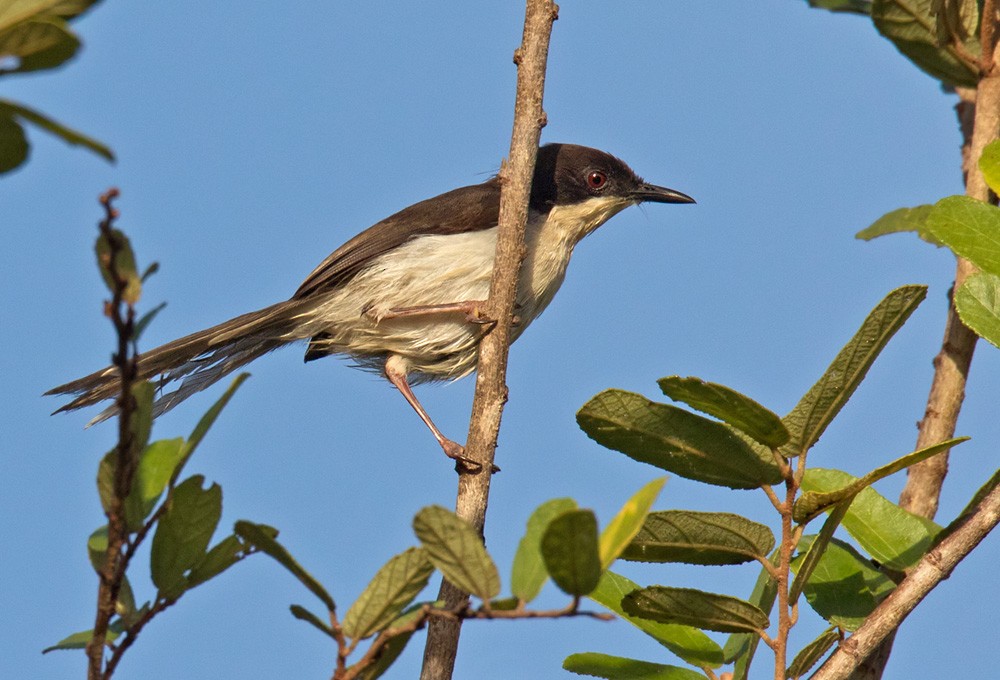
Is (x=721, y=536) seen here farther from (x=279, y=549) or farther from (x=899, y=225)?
(x=899, y=225)

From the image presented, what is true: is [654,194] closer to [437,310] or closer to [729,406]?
[437,310]

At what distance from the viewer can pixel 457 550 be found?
1727mm

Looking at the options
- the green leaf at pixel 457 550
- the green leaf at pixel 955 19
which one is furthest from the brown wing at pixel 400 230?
the green leaf at pixel 457 550

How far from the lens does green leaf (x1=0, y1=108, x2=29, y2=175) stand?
54.5 inches

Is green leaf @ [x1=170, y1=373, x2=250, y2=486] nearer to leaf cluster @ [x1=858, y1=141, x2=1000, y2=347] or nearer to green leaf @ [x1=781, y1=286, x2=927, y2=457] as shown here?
green leaf @ [x1=781, y1=286, x2=927, y2=457]

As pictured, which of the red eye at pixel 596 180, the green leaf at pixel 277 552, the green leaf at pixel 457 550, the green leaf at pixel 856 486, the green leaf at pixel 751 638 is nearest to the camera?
the green leaf at pixel 457 550

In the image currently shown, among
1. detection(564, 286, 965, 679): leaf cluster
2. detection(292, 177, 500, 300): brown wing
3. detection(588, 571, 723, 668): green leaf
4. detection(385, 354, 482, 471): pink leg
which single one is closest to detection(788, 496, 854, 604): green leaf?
detection(564, 286, 965, 679): leaf cluster

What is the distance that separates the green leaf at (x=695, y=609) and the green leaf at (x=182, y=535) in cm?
82

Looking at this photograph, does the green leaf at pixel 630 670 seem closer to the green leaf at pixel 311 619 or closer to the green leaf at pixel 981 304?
the green leaf at pixel 311 619

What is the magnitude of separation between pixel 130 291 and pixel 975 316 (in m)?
1.71

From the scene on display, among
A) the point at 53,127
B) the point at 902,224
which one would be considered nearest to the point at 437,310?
the point at 902,224

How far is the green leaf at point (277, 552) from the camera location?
188 centimetres

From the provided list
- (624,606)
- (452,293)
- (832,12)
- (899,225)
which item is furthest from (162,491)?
(452,293)

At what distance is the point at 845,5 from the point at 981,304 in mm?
2135
